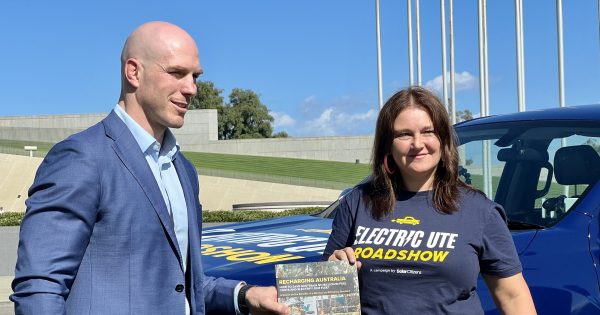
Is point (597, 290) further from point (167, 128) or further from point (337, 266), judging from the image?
point (167, 128)

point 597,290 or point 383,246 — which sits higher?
point 383,246

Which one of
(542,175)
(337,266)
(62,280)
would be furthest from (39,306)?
(542,175)

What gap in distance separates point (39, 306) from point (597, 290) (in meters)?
2.08

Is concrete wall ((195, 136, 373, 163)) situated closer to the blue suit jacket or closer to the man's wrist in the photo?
the man's wrist

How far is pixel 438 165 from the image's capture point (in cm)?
272

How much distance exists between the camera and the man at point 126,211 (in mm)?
2072

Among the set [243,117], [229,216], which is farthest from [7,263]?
[243,117]

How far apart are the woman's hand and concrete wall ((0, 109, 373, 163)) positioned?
49454 mm

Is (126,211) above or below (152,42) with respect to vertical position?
below

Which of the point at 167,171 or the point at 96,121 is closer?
the point at 167,171

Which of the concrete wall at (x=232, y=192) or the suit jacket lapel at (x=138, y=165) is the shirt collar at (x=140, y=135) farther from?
the concrete wall at (x=232, y=192)

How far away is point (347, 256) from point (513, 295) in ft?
1.91

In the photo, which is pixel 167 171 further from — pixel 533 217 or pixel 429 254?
pixel 533 217

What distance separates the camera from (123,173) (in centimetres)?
223
